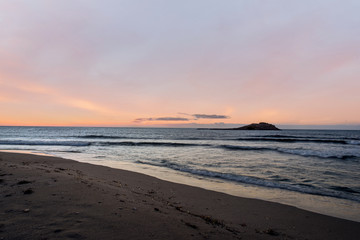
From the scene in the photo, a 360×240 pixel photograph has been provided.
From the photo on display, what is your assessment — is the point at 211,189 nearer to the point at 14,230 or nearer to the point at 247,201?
the point at 247,201

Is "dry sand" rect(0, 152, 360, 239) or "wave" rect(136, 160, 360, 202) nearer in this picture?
"dry sand" rect(0, 152, 360, 239)

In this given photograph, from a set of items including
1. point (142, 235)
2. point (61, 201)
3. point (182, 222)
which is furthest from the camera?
point (61, 201)

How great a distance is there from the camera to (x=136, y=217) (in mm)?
4086

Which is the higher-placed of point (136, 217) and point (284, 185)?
point (136, 217)

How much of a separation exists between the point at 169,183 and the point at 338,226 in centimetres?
575

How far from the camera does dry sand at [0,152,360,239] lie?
337 centimetres

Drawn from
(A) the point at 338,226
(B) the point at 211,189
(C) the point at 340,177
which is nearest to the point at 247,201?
(B) the point at 211,189

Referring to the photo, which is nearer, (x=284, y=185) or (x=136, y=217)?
(x=136, y=217)

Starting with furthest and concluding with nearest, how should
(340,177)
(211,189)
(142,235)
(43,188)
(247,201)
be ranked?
1. (340,177)
2. (211,189)
3. (247,201)
4. (43,188)
5. (142,235)

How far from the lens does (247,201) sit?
657 centimetres

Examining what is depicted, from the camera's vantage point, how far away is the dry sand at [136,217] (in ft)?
11.1

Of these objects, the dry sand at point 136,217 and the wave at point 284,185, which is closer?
the dry sand at point 136,217

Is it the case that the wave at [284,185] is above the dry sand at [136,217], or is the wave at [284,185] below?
below

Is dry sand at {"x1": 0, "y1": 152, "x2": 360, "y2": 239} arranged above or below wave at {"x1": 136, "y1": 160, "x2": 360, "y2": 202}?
above
